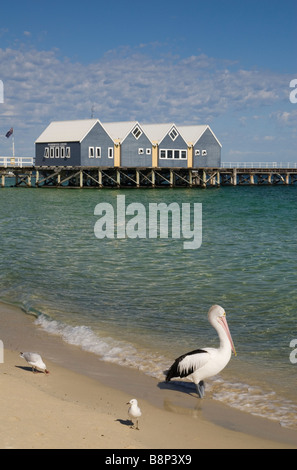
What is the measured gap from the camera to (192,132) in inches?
2557

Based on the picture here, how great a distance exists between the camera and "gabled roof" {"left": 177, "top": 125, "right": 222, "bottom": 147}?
63.8 m

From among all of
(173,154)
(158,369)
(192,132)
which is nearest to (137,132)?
(173,154)

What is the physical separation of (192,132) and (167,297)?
2153 inches

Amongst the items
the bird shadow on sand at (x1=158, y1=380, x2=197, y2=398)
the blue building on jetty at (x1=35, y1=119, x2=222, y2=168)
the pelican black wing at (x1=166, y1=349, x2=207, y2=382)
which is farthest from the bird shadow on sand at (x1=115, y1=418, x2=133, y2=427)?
the blue building on jetty at (x1=35, y1=119, x2=222, y2=168)

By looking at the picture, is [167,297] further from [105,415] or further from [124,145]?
[124,145]

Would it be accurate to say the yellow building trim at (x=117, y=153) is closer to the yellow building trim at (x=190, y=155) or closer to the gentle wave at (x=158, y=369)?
the yellow building trim at (x=190, y=155)

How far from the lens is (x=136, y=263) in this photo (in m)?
16.7

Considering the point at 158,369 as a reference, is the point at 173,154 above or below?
above

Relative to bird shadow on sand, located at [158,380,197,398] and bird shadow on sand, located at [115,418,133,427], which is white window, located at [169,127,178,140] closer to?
bird shadow on sand, located at [158,380,197,398]

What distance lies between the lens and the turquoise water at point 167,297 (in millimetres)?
7684

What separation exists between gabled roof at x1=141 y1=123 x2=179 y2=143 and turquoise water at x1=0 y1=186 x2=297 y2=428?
37.4m

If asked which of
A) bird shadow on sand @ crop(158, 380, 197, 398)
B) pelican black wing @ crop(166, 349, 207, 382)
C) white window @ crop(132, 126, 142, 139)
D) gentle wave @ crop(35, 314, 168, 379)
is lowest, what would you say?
bird shadow on sand @ crop(158, 380, 197, 398)

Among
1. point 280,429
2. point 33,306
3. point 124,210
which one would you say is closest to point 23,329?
point 33,306
